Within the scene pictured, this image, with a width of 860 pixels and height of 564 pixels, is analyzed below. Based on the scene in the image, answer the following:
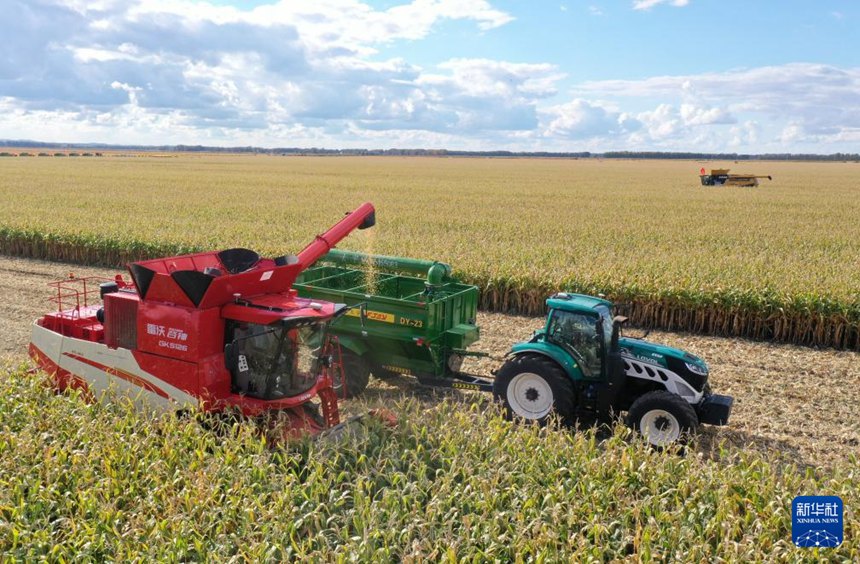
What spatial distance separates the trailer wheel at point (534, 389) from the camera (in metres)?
8.66

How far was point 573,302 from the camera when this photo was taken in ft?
29.0

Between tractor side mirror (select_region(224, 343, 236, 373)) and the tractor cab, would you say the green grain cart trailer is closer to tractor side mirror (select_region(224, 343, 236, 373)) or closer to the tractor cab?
the tractor cab

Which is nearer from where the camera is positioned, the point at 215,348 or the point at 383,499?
the point at 383,499

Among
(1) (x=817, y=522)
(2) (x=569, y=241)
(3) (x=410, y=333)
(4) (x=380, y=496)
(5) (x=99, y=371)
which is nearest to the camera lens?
(1) (x=817, y=522)

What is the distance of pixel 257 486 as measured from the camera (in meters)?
5.38

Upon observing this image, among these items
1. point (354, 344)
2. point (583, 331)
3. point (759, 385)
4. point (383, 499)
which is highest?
point (583, 331)

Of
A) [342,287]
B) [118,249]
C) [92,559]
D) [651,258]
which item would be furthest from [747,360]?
[118,249]

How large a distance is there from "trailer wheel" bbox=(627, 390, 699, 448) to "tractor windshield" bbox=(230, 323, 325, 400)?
387 cm

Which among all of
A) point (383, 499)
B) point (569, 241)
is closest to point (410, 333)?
point (383, 499)

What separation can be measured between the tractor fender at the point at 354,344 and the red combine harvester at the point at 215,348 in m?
2.00

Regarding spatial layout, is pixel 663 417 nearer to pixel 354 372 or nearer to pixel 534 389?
pixel 534 389

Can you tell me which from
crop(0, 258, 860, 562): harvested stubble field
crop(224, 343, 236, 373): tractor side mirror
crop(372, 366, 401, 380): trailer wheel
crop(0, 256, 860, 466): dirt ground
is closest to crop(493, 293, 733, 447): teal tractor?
crop(0, 256, 860, 466): dirt ground

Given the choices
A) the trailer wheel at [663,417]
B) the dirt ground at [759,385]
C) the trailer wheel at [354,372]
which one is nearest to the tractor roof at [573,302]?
the trailer wheel at [663,417]

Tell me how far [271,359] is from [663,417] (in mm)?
4604
